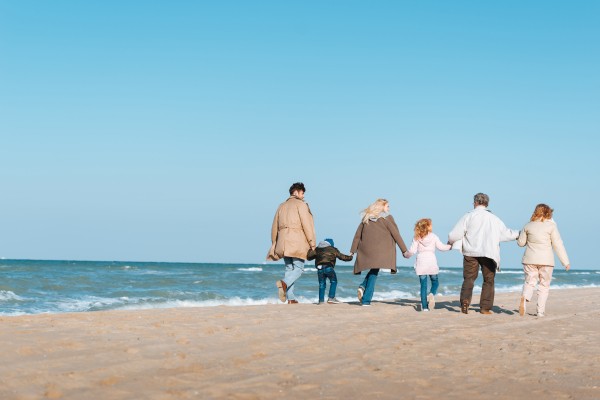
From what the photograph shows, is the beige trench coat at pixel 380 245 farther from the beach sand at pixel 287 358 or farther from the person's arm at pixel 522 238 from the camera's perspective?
the beach sand at pixel 287 358

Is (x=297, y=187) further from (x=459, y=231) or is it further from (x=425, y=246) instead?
(x=459, y=231)

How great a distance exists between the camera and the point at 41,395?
473cm

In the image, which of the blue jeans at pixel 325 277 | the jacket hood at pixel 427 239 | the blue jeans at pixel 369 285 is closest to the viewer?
the jacket hood at pixel 427 239

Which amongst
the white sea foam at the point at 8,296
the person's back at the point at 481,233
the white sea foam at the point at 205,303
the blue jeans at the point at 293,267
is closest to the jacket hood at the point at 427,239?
the person's back at the point at 481,233

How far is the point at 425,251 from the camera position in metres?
12.7

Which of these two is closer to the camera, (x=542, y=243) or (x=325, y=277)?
(x=542, y=243)

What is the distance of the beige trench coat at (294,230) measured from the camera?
12711mm

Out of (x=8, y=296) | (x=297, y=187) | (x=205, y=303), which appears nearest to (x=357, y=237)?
(x=297, y=187)

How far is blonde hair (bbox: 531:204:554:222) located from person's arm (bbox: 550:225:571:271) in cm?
24

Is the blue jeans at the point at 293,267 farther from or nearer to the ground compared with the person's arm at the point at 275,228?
nearer to the ground

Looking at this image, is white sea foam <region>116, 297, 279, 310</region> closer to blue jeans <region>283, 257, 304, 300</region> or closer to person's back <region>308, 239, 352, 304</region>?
person's back <region>308, 239, 352, 304</region>

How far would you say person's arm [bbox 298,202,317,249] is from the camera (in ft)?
41.7

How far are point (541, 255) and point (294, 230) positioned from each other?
4.20 m

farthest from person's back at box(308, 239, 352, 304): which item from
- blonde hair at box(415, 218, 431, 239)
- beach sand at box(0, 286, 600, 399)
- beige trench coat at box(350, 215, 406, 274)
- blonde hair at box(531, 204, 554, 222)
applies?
blonde hair at box(531, 204, 554, 222)
